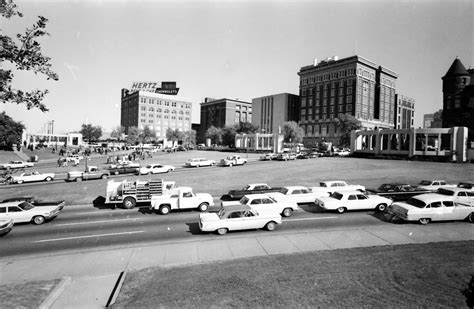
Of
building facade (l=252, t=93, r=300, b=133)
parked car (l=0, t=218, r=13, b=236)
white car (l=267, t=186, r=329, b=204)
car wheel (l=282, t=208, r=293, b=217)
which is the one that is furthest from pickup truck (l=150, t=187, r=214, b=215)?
building facade (l=252, t=93, r=300, b=133)

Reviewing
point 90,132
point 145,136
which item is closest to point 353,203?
point 145,136

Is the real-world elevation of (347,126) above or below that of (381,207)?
above

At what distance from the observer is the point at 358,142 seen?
62.6 metres

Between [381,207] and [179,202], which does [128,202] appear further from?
[381,207]

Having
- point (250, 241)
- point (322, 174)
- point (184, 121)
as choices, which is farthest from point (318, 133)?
point (250, 241)

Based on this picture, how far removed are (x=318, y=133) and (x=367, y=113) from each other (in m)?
22.5

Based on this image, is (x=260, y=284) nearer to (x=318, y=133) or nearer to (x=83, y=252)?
(x=83, y=252)

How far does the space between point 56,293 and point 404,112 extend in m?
173

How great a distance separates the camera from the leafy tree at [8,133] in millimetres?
70438

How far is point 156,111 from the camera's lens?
151500mm

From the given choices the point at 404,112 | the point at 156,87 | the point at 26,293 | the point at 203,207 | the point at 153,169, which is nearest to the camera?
the point at 26,293

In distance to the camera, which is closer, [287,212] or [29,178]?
[287,212]

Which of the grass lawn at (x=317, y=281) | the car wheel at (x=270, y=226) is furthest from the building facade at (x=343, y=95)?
the grass lawn at (x=317, y=281)

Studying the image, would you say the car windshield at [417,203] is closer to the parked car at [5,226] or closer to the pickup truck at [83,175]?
the parked car at [5,226]
